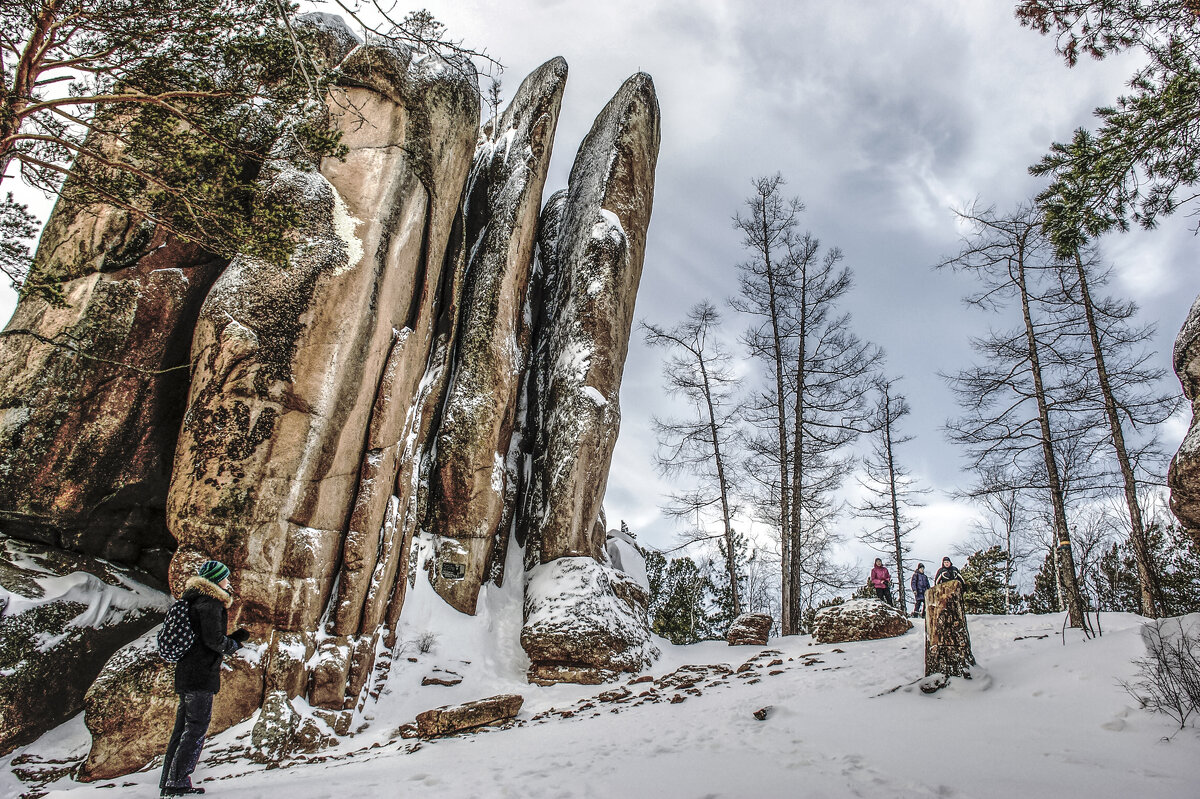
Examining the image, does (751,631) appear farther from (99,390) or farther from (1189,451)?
(99,390)

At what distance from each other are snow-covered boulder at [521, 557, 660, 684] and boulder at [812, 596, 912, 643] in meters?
3.11

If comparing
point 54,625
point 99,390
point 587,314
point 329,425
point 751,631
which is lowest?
point 54,625

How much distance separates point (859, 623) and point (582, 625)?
5033 millimetres

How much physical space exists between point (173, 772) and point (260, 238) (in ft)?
15.9

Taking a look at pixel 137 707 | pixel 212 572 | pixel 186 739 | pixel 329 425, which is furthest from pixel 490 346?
pixel 186 739

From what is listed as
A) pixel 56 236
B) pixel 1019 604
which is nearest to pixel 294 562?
pixel 56 236

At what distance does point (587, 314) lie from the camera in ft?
41.9

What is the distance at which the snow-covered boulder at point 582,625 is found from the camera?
929 centimetres

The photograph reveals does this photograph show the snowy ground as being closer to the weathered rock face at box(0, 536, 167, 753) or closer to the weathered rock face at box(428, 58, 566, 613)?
the weathered rock face at box(0, 536, 167, 753)

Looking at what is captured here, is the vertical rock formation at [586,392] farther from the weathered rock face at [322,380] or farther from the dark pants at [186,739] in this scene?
the dark pants at [186,739]

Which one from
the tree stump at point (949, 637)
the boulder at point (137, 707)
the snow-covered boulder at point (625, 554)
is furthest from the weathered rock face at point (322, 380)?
the snow-covered boulder at point (625, 554)

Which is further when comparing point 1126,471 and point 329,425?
point 1126,471

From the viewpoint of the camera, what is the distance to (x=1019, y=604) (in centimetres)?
1983

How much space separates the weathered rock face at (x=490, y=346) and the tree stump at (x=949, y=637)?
7.21 meters
